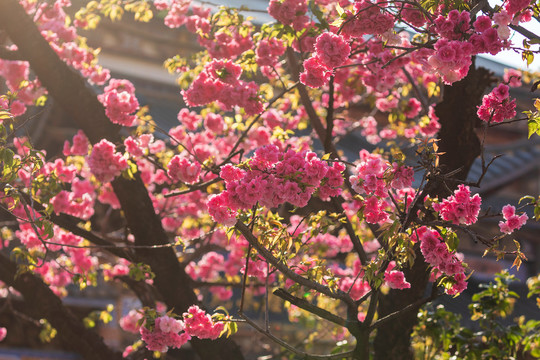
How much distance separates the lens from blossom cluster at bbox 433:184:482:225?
335 cm

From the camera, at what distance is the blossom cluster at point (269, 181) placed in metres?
3.29

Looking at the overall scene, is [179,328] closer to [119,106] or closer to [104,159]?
[104,159]

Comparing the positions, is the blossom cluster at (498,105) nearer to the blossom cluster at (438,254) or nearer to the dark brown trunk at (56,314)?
the blossom cluster at (438,254)

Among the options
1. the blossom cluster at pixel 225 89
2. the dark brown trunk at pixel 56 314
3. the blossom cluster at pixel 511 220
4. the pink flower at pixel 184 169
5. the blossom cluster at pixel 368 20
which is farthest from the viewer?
the dark brown trunk at pixel 56 314

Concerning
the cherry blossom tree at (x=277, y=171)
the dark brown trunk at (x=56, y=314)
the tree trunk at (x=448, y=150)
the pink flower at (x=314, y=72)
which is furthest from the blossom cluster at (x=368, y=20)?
the dark brown trunk at (x=56, y=314)

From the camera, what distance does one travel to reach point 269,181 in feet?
10.9

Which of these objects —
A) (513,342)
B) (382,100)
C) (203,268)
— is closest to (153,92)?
(203,268)

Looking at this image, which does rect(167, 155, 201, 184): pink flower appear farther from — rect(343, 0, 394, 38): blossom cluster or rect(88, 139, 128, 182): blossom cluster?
rect(343, 0, 394, 38): blossom cluster

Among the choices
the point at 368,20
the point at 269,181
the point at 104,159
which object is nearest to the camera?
the point at 269,181

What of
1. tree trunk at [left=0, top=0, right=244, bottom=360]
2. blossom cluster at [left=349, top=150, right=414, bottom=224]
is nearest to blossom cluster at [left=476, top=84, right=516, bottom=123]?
blossom cluster at [left=349, top=150, right=414, bottom=224]

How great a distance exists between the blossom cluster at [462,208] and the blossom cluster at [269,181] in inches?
28.9

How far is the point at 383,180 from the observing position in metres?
3.58

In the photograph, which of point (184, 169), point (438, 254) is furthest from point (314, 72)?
point (438, 254)

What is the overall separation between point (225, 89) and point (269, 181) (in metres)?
1.83
